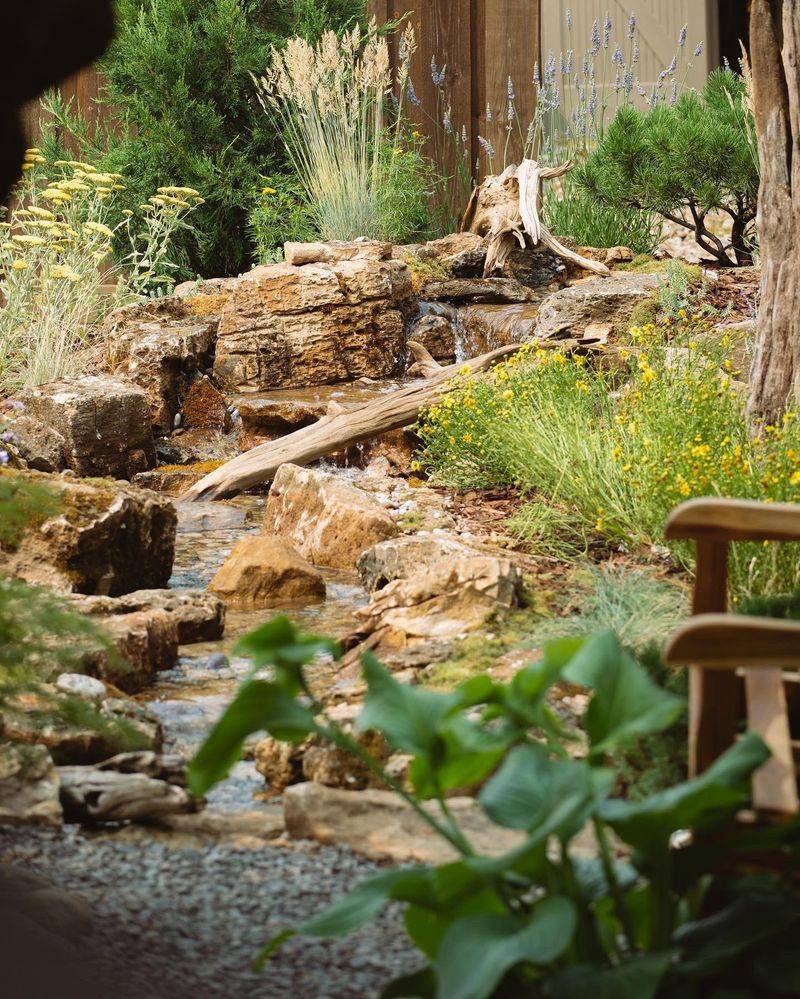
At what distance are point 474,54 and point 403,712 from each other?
30.8 feet

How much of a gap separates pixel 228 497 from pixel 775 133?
3126 millimetres

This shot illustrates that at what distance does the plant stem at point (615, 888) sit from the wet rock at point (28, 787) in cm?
105

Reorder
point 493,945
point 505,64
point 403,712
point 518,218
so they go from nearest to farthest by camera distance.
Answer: point 493,945 < point 403,712 < point 518,218 < point 505,64

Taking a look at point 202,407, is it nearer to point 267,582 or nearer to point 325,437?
point 325,437

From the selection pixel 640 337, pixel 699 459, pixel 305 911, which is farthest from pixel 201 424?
pixel 305 911

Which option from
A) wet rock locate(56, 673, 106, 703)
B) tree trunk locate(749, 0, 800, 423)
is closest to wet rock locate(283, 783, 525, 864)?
wet rock locate(56, 673, 106, 703)

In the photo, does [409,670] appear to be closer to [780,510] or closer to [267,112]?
[780,510]

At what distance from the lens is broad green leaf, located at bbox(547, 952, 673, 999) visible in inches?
48.8

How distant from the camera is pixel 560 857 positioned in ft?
4.56

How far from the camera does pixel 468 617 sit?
3158 mm

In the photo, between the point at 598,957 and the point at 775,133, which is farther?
the point at 775,133

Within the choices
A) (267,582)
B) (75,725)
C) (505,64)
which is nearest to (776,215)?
(267,582)

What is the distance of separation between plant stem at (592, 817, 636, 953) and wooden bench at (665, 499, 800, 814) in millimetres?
195

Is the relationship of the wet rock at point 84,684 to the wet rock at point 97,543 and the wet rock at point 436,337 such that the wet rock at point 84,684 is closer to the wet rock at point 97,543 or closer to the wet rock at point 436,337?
the wet rock at point 97,543
